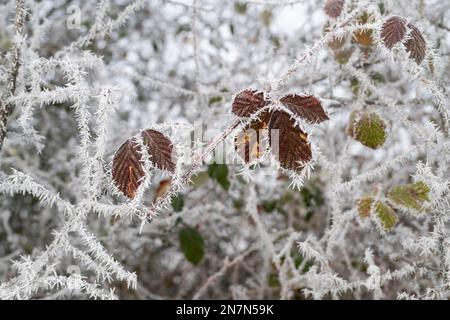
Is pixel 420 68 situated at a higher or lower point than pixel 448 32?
lower

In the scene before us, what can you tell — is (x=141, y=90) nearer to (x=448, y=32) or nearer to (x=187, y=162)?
(x=448, y=32)

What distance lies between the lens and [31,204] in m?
2.14

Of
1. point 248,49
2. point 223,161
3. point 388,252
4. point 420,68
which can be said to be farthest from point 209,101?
point 420,68

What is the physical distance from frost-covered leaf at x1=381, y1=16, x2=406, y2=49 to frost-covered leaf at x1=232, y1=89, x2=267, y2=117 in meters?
0.24

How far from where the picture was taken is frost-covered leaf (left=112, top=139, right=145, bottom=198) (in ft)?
2.52

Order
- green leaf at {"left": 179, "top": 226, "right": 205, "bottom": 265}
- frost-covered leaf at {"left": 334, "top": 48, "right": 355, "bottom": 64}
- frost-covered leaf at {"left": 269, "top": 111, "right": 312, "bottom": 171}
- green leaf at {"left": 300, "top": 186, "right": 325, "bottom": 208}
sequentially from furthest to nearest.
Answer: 1. green leaf at {"left": 300, "top": 186, "right": 325, "bottom": 208}
2. green leaf at {"left": 179, "top": 226, "right": 205, "bottom": 265}
3. frost-covered leaf at {"left": 334, "top": 48, "right": 355, "bottom": 64}
4. frost-covered leaf at {"left": 269, "top": 111, "right": 312, "bottom": 171}

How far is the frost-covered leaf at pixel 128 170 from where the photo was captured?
0.77 meters

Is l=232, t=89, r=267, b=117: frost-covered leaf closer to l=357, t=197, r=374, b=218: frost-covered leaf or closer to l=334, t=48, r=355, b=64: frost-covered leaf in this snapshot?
l=357, t=197, r=374, b=218: frost-covered leaf

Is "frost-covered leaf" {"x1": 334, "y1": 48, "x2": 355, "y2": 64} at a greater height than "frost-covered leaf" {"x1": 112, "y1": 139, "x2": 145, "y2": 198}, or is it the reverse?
"frost-covered leaf" {"x1": 334, "y1": 48, "x2": 355, "y2": 64}

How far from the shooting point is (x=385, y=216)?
1117 millimetres

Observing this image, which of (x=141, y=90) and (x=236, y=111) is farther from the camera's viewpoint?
(x=141, y=90)

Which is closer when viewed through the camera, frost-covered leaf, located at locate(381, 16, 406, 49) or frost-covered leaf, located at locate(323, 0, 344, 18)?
frost-covered leaf, located at locate(381, 16, 406, 49)

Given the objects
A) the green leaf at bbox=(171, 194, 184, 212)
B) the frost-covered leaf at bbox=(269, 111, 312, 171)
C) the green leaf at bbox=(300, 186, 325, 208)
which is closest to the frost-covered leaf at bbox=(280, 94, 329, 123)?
the frost-covered leaf at bbox=(269, 111, 312, 171)

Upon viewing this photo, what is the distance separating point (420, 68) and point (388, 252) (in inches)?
26.6
